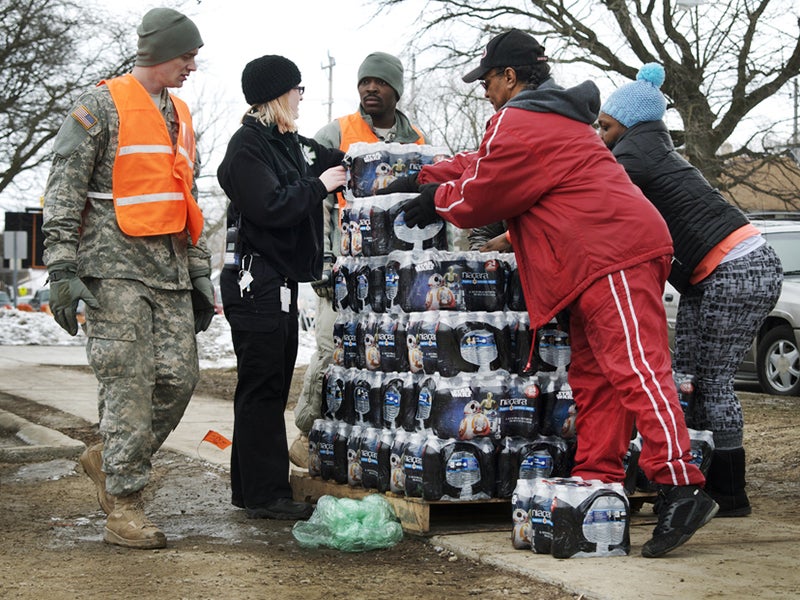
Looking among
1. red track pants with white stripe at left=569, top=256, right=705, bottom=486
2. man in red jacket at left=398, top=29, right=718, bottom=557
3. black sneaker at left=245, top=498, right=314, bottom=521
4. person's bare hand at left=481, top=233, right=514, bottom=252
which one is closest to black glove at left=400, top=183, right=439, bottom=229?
man in red jacket at left=398, top=29, right=718, bottom=557

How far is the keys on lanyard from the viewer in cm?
557

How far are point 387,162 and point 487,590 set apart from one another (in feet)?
7.35

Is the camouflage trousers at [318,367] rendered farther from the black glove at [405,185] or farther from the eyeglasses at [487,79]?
the eyeglasses at [487,79]

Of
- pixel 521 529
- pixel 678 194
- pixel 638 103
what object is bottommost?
pixel 521 529

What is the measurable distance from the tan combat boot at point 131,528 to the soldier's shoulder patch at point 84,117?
1.59 metres

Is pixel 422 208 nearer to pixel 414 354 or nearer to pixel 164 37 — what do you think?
pixel 414 354

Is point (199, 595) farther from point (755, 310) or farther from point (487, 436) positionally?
point (755, 310)

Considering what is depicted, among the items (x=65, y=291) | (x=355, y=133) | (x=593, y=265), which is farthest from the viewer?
(x=355, y=133)

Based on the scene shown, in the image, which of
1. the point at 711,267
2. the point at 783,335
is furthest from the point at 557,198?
the point at 783,335

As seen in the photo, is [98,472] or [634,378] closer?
[634,378]

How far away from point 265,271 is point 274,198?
0.38 meters

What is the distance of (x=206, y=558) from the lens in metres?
4.74

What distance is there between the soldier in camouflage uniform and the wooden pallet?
0.89 metres

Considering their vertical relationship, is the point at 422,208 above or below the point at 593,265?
above
